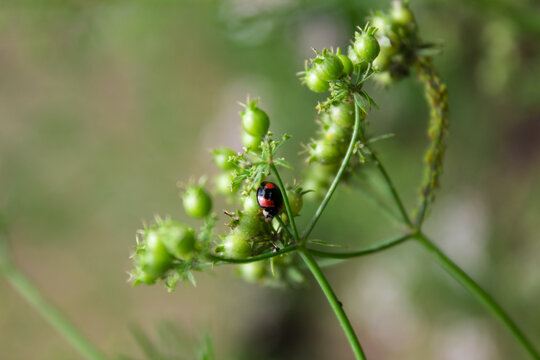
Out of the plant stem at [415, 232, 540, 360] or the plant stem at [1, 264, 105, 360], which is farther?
the plant stem at [1, 264, 105, 360]

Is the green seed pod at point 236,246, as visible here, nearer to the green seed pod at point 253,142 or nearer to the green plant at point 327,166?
the green plant at point 327,166

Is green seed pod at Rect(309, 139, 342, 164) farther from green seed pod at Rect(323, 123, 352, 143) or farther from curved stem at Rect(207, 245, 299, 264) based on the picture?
curved stem at Rect(207, 245, 299, 264)

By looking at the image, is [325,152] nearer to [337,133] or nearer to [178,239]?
[337,133]

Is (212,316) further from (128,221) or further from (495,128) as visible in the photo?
(495,128)

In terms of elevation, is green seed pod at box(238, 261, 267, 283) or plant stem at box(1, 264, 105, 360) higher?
green seed pod at box(238, 261, 267, 283)

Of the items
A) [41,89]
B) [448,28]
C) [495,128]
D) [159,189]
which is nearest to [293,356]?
[159,189]

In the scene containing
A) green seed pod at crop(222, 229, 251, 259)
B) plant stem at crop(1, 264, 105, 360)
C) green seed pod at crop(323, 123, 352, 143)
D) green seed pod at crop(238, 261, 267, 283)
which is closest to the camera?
green seed pod at crop(222, 229, 251, 259)

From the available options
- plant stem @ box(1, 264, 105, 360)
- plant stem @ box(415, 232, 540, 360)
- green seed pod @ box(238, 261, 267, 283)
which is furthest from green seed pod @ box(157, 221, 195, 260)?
plant stem @ box(1, 264, 105, 360)

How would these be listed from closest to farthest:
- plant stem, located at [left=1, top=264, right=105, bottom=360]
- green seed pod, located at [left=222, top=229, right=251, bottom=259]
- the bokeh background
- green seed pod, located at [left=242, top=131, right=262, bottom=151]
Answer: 1. green seed pod, located at [left=222, top=229, right=251, bottom=259]
2. green seed pod, located at [left=242, top=131, right=262, bottom=151]
3. plant stem, located at [left=1, top=264, right=105, bottom=360]
4. the bokeh background
